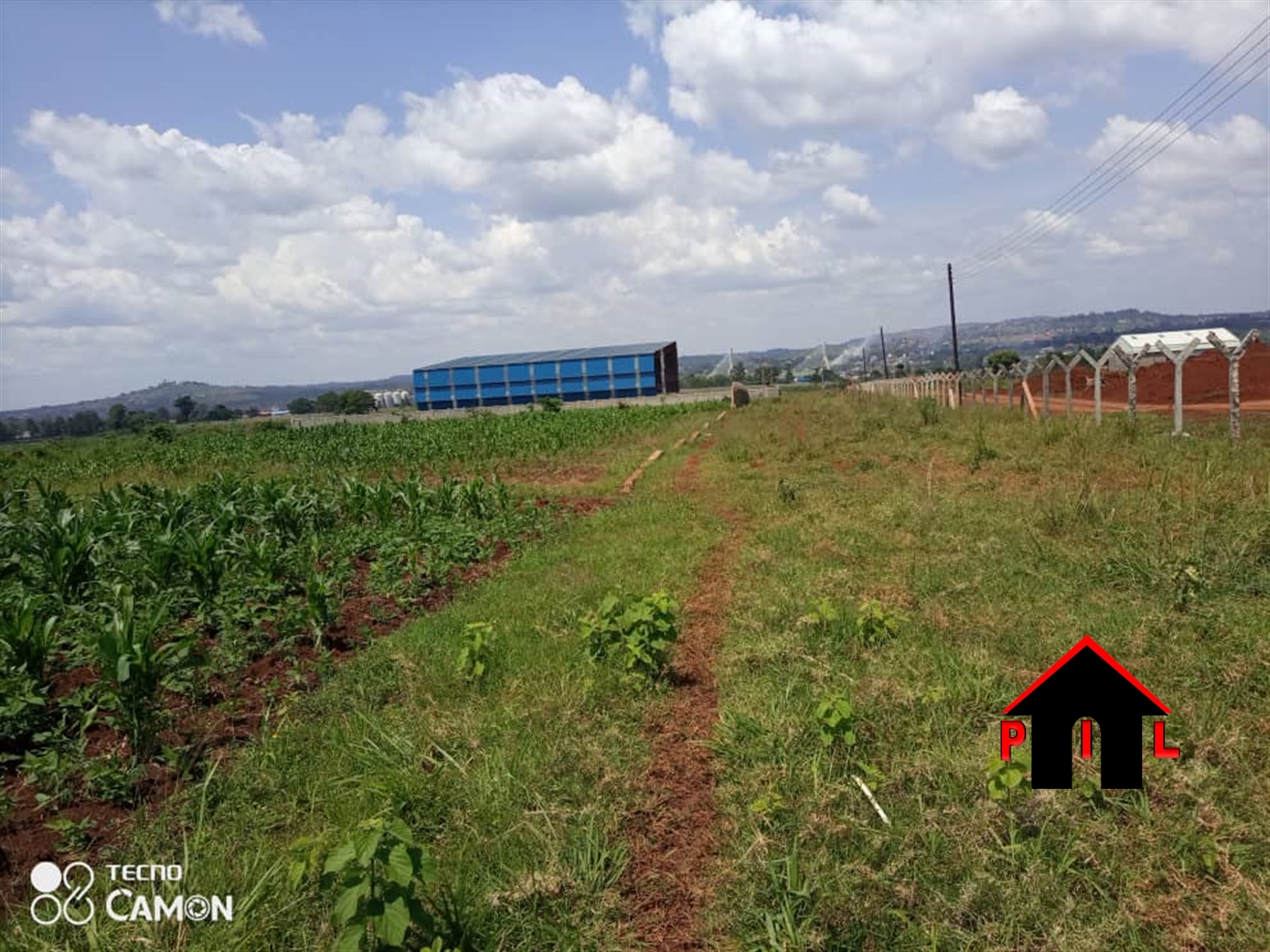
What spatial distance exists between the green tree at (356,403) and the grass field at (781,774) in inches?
2985

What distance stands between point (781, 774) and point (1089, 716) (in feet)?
4.80

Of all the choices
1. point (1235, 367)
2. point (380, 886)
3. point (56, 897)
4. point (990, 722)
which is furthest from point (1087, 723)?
point (1235, 367)

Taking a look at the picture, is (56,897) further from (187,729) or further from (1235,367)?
(1235,367)

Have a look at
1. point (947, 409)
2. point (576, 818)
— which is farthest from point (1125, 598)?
point (947, 409)

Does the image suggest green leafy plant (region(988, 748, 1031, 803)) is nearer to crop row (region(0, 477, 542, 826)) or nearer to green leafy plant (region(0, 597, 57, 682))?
crop row (region(0, 477, 542, 826))

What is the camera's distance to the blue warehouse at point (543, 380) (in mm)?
80688

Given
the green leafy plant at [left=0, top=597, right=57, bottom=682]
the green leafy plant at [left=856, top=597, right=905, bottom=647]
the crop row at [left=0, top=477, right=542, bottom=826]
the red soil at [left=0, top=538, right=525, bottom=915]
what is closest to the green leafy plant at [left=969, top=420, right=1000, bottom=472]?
the crop row at [left=0, top=477, right=542, bottom=826]

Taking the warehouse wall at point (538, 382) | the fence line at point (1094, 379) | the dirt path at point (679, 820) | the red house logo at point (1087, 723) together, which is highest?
the warehouse wall at point (538, 382)

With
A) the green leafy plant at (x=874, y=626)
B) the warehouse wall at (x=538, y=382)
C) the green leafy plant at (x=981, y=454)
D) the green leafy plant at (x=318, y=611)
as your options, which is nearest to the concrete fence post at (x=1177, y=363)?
the green leafy plant at (x=981, y=454)

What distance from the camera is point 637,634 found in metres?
5.05

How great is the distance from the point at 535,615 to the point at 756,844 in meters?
3.71

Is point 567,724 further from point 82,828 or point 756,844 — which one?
point 82,828

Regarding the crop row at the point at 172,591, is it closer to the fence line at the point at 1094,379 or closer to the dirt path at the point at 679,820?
the dirt path at the point at 679,820

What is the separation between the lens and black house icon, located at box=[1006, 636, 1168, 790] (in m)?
3.43
